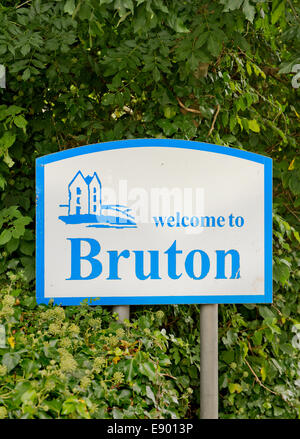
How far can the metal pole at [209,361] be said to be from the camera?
2518mm

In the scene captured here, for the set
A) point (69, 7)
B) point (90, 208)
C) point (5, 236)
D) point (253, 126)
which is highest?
point (69, 7)

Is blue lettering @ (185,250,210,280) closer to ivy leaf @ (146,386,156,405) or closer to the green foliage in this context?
the green foliage

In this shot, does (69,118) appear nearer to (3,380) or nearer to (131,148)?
(131,148)

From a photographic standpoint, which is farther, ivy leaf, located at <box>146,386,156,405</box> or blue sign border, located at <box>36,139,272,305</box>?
blue sign border, located at <box>36,139,272,305</box>

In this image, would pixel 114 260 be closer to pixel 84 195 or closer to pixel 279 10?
pixel 84 195

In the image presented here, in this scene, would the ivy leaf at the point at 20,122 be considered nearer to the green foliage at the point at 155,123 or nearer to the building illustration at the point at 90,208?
the green foliage at the point at 155,123

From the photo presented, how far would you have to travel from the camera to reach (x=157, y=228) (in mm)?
2453

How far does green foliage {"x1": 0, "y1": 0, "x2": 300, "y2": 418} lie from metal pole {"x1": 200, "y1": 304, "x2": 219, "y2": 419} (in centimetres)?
12

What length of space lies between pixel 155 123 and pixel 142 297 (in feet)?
3.29

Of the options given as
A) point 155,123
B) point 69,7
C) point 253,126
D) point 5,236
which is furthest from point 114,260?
point 253,126

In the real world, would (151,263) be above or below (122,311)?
above

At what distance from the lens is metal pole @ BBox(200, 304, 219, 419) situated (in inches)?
99.1

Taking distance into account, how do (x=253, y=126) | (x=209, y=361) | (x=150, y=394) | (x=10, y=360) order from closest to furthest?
1. (x=10, y=360)
2. (x=150, y=394)
3. (x=209, y=361)
4. (x=253, y=126)

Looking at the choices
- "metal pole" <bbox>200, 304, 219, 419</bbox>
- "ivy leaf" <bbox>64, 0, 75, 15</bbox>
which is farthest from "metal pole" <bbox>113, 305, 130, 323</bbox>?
"ivy leaf" <bbox>64, 0, 75, 15</bbox>
